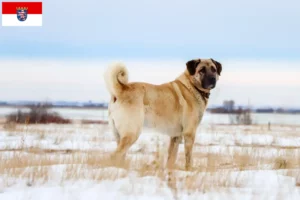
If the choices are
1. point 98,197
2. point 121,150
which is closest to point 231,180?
point 98,197

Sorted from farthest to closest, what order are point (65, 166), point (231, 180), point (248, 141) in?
point (248, 141) < point (65, 166) < point (231, 180)

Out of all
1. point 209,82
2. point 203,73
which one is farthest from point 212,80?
point 203,73

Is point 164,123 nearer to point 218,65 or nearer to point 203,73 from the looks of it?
point 203,73

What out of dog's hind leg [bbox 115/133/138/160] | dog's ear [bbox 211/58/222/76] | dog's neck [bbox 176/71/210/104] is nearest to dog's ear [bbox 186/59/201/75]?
dog's neck [bbox 176/71/210/104]

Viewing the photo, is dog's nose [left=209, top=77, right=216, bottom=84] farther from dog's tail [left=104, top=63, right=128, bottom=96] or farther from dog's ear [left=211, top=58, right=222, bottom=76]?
dog's tail [left=104, top=63, right=128, bottom=96]

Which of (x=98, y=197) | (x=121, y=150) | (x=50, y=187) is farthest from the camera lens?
(x=121, y=150)

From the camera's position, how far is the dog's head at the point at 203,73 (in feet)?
27.5

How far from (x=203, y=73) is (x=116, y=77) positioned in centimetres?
162

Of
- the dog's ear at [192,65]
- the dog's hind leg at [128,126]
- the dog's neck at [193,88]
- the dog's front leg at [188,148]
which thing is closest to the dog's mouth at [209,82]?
the dog's neck at [193,88]

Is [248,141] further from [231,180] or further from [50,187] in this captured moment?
[50,187]

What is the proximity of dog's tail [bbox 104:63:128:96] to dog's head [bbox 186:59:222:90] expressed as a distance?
4.47 feet

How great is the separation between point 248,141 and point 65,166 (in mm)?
8401

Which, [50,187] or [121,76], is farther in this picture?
[121,76]

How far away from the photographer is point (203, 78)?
840 centimetres
